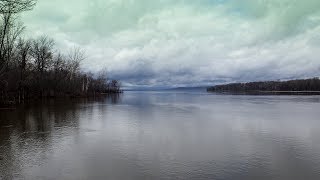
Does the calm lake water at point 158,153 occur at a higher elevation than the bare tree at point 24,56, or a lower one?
lower

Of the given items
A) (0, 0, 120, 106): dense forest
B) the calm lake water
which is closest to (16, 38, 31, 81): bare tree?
(0, 0, 120, 106): dense forest

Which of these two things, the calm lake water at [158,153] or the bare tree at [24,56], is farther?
the bare tree at [24,56]

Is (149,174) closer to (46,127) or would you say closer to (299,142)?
(299,142)

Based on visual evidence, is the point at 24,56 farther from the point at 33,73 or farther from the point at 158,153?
the point at 158,153

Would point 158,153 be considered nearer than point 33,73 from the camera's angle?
Yes

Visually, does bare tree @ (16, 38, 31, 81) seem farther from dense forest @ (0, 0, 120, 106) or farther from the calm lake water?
the calm lake water

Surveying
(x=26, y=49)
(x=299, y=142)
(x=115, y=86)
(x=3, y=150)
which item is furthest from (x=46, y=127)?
(x=115, y=86)

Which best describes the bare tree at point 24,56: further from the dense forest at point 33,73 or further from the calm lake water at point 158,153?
the calm lake water at point 158,153

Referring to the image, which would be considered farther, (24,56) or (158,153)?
(24,56)

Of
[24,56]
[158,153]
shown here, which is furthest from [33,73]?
[158,153]

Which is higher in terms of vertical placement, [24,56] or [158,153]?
[24,56]

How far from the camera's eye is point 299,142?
1473 cm

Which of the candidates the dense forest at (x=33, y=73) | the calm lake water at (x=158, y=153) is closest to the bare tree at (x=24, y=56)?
the dense forest at (x=33, y=73)

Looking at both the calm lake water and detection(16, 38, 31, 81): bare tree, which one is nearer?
the calm lake water
